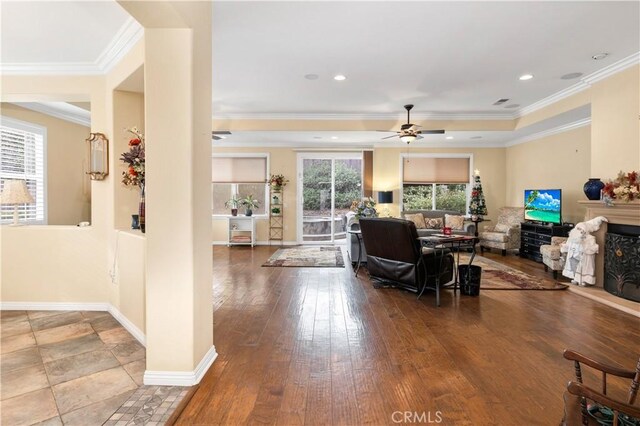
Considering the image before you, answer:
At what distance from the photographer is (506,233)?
7.54m

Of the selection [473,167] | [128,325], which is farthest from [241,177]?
[128,325]

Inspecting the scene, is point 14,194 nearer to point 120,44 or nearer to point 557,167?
point 120,44

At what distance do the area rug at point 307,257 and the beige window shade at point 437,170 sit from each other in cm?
294

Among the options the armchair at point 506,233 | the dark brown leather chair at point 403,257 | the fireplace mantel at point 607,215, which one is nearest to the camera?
the fireplace mantel at point 607,215

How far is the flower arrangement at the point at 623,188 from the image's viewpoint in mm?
4027

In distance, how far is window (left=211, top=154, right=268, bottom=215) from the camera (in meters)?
9.25

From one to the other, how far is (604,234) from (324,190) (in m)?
6.07

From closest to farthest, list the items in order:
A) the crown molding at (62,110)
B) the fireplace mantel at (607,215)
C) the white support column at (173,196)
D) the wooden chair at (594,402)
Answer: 1. the wooden chair at (594,402)
2. the white support column at (173,196)
3. the fireplace mantel at (607,215)
4. the crown molding at (62,110)

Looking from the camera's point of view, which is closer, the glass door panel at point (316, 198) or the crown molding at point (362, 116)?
the crown molding at point (362, 116)

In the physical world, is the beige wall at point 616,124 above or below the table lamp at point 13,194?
above

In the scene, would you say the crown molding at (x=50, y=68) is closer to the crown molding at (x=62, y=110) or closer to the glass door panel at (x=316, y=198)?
the crown molding at (x=62, y=110)

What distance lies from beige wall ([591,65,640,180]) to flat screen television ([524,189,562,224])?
6.11 ft

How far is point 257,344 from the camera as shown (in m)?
2.96

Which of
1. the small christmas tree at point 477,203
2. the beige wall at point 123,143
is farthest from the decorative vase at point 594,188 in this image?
the beige wall at point 123,143
